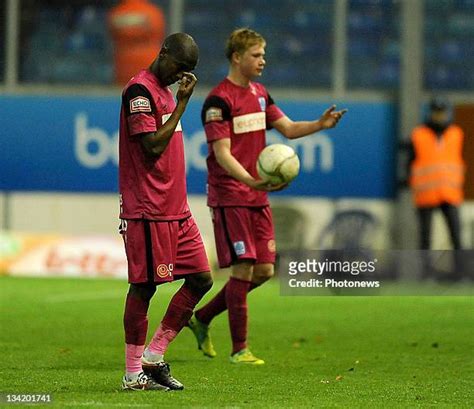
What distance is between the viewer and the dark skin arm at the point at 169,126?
8.57 meters

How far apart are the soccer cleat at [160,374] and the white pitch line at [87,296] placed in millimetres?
6951

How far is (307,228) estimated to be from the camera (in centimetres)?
2034

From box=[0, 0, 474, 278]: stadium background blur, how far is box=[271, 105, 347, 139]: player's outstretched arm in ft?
30.0

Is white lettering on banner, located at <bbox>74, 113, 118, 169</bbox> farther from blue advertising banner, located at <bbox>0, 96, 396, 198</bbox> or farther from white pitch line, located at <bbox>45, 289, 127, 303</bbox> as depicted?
white pitch line, located at <bbox>45, 289, 127, 303</bbox>

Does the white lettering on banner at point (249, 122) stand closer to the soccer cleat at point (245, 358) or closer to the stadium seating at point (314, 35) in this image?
the soccer cleat at point (245, 358)

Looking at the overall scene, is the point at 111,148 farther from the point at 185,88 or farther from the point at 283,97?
the point at 185,88

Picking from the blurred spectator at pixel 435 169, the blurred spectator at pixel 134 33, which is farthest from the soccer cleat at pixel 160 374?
the blurred spectator at pixel 134 33

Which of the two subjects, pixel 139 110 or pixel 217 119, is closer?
pixel 139 110

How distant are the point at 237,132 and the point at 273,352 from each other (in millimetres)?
1694

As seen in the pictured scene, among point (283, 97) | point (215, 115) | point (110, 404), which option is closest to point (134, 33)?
point (283, 97)

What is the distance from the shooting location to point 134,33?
21109 mm

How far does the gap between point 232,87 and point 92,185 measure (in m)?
10.2

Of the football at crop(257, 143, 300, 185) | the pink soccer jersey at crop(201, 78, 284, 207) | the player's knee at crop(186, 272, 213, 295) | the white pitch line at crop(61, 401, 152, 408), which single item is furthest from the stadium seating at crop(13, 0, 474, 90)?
the white pitch line at crop(61, 401, 152, 408)

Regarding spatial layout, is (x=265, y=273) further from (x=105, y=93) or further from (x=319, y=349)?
(x=105, y=93)
